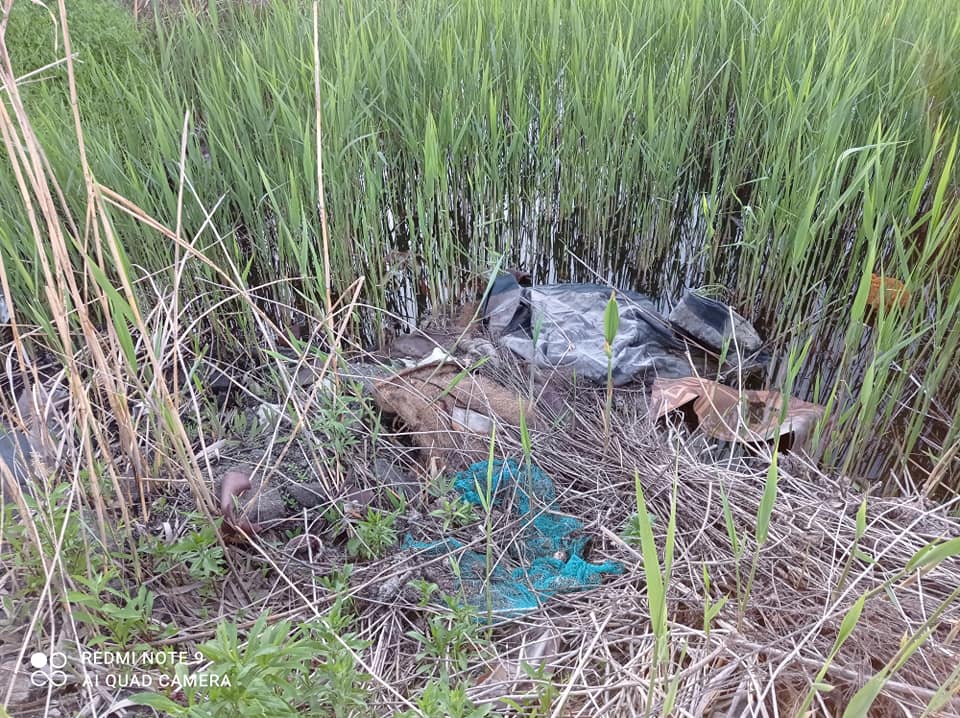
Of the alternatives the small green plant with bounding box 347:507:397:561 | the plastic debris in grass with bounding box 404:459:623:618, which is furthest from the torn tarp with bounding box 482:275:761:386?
the small green plant with bounding box 347:507:397:561

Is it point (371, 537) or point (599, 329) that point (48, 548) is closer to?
point (371, 537)

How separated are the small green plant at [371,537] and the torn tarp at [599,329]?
61cm

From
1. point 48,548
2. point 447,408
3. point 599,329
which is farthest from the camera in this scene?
point 599,329

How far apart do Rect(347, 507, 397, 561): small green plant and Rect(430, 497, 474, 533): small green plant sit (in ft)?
0.26

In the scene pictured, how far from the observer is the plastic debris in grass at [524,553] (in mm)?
1144

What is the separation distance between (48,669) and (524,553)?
0.73 metres

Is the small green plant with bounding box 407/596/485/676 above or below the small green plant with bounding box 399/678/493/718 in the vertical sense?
below

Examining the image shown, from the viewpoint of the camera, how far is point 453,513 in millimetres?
1222

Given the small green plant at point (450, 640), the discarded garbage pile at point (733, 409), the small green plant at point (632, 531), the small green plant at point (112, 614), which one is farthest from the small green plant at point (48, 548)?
the discarded garbage pile at point (733, 409)

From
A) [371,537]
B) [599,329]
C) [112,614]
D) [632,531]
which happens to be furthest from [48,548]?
[599,329]

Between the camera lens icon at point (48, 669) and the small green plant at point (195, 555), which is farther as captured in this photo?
the small green plant at point (195, 555)

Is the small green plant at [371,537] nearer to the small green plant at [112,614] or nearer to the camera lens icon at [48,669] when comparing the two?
the small green plant at [112,614]

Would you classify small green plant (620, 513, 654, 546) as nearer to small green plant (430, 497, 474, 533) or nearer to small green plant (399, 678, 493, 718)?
small green plant (430, 497, 474, 533)

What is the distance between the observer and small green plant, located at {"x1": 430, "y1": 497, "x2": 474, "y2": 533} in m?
1.22
